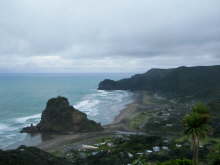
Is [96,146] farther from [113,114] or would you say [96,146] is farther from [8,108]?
[8,108]

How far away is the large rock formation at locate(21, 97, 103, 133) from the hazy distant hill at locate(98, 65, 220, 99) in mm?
65642

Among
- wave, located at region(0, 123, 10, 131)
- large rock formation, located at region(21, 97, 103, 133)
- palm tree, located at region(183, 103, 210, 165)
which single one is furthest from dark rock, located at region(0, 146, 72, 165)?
wave, located at region(0, 123, 10, 131)

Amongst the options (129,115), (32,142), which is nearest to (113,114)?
(129,115)

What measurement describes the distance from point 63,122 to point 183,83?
93.5 metres

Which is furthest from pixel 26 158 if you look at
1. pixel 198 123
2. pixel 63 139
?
pixel 63 139

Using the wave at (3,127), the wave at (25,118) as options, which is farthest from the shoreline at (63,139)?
the wave at (25,118)

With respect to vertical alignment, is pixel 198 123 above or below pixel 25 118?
above

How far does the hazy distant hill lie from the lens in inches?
4680

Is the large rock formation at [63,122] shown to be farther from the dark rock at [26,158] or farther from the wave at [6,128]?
the dark rock at [26,158]

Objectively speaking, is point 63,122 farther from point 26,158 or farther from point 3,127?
point 26,158

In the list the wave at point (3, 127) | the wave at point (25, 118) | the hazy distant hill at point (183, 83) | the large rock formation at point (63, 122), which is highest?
the hazy distant hill at point (183, 83)

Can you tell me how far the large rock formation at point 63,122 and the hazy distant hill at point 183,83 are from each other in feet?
215

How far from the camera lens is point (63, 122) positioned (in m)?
62.8

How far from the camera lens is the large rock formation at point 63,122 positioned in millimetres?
61344
